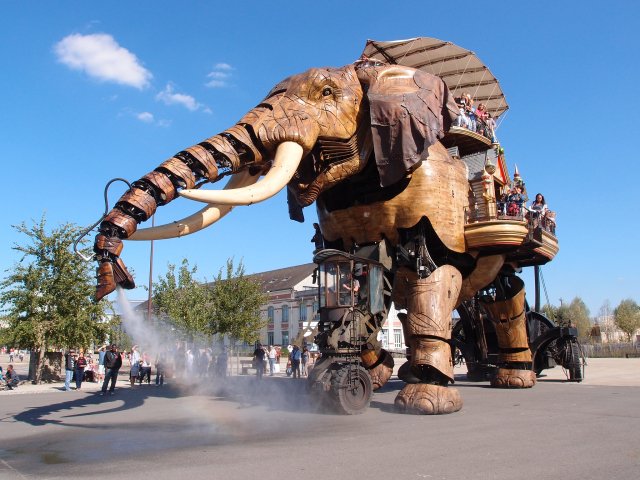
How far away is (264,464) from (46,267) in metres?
16.8

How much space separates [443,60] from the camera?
15219mm

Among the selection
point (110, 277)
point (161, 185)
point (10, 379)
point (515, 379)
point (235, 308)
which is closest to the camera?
point (110, 277)

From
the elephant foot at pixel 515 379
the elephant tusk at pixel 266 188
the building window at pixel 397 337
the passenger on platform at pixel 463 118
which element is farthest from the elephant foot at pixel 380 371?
the building window at pixel 397 337

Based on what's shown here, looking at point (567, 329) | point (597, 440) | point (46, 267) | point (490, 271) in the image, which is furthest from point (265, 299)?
point (597, 440)

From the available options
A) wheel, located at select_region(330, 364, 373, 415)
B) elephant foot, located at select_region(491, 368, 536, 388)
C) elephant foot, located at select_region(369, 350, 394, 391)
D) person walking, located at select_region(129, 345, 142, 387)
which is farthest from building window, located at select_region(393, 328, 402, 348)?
wheel, located at select_region(330, 364, 373, 415)

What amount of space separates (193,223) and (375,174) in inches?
124

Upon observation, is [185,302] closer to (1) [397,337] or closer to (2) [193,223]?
(2) [193,223]

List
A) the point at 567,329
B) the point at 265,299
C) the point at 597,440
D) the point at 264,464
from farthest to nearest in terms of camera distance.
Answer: the point at 265,299
the point at 567,329
the point at 597,440
the point at 264,464

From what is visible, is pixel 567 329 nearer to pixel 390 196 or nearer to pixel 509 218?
pixel 509 218

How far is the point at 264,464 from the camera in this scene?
5.50 m

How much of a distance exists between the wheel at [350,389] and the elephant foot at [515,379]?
555cm

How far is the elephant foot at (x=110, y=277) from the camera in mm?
6391

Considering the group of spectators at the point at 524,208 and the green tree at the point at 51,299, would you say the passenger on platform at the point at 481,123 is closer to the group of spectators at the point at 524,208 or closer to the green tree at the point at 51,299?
the group of spectators at the point at 524,208

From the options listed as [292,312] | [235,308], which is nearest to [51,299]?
[235,308]
